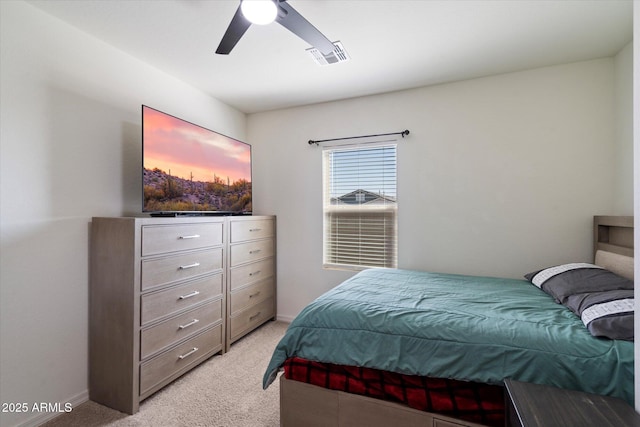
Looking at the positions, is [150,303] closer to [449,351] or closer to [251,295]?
[251,295]

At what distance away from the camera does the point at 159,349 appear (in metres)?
2.01

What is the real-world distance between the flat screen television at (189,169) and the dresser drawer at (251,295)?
81 centimetres

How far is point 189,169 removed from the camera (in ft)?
8.20

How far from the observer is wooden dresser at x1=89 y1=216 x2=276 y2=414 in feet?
6.09

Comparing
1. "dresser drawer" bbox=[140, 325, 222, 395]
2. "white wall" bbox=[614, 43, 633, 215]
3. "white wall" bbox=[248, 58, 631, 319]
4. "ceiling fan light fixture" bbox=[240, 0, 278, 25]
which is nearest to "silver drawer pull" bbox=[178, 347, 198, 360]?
"dresser drawer" bbox=[140, 325, 222, 395]

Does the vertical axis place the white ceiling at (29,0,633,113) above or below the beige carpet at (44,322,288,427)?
above

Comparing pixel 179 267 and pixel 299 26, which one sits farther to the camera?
pixel 179 267

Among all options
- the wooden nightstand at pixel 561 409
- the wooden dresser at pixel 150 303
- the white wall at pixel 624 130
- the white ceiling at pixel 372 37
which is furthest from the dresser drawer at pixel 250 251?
the white wall at pixel 624 130

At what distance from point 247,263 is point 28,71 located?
2.10 metres

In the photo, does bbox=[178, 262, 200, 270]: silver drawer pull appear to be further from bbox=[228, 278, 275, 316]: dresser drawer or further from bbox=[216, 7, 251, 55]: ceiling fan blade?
bbox=[216, 7, 251, 55]: ceiling fan blade

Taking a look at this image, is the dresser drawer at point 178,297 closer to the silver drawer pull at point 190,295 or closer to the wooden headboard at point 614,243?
the silver drawer pull at point 190,295

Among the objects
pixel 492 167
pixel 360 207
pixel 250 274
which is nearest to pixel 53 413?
pixel 250 274

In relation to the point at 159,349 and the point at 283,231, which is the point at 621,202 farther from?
the point at 159,349

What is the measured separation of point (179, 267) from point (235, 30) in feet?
5.36
